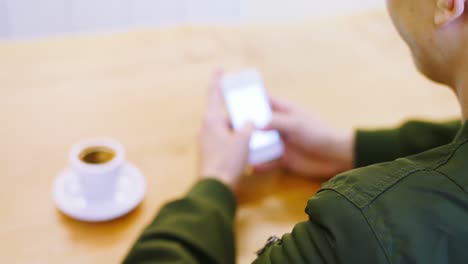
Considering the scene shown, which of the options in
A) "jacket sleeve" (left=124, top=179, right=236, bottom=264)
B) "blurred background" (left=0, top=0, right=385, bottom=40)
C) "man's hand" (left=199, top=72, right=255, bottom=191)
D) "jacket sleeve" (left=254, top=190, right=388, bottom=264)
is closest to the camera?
"jacket sleeve" (left=254, top=190, right=388, bottom=264)

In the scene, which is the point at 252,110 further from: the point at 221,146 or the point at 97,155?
the point at 97,155

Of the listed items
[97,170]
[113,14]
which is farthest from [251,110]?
[113,14]

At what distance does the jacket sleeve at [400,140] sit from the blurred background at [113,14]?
2.47 ft

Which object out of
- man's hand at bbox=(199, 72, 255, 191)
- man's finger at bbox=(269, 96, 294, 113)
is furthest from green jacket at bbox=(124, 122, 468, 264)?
man's finger at bbox=(269, 96, 294, 113)

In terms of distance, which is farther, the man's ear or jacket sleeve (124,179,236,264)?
jacket sleeve (124,179,236,264)

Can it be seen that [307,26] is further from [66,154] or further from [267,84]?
[66,154]

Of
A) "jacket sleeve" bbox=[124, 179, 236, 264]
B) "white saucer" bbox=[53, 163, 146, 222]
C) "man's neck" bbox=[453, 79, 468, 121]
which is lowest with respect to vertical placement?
"jacket sleeve" bbox=[124, 179, 236, 264]

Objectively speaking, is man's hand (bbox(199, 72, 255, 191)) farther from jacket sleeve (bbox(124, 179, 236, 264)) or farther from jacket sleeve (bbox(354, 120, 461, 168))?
jacket sleeve (bbox(354, 120, 461, 168))

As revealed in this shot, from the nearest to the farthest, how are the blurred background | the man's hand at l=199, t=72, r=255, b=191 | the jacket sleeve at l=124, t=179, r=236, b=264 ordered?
the jacket sleeve at l=124, t=179, r=236, b=264 < the man's hand at l=199, t=72, r=255, b=191 < the blurred background

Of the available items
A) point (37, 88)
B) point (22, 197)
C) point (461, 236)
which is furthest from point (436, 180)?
point (37, 88)

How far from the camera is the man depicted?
0.43 m

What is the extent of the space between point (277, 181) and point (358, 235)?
1.22 ft

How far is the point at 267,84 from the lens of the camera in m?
0.94

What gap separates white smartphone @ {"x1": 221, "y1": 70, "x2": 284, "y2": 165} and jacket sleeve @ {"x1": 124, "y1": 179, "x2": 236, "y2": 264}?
0.48ft
